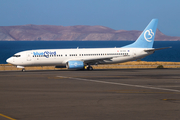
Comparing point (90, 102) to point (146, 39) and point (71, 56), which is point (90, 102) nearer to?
point (71, 56)

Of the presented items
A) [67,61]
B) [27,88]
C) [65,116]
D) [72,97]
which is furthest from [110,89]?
[67,61]

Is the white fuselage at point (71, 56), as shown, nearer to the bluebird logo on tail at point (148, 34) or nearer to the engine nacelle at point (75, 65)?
the engine nacelle at point (75, 65)

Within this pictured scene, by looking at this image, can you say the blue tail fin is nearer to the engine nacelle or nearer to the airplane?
the airplane

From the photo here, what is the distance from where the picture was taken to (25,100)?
19.8 metres

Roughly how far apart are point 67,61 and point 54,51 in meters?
2.65

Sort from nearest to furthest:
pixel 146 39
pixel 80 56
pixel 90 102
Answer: pixel 90 102, pixel 80 56, pixel 146 39

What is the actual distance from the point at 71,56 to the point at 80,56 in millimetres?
1484

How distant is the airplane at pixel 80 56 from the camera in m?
44.7

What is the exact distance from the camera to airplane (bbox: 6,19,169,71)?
4469 cm

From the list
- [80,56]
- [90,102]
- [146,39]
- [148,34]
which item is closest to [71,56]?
[80,56]

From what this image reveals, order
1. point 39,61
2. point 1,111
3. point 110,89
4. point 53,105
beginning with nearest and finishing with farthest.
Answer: point 1,111
point 53,105
point 110,89
point 39,61

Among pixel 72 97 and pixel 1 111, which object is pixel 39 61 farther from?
pixel 1 111

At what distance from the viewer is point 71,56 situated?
46.1 m

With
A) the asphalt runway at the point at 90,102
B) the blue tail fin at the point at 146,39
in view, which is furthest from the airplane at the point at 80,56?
the asphalt runway at the point at 90,102
